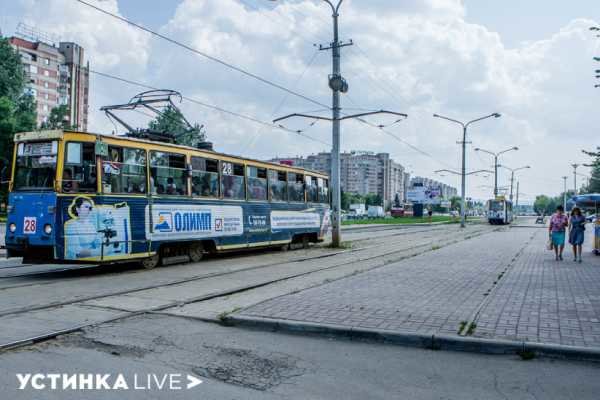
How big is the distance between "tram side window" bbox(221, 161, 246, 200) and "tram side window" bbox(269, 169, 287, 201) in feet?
5.74

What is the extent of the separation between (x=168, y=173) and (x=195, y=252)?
2.55 m

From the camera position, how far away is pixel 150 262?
13.3 metres

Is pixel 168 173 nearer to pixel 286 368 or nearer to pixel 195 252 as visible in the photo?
pixel 195 252

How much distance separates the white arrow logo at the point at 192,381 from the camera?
462 centimetres

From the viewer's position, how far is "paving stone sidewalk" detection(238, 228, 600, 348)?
6535 millimetres

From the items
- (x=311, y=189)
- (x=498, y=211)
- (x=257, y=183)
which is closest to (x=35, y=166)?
(x=257, y=183)

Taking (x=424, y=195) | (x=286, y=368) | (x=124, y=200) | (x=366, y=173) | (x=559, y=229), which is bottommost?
(x=286, y=368)

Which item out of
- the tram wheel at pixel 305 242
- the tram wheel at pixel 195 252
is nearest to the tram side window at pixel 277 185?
the tram wheel at pixel 305 242

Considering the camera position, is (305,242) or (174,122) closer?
(174,122)

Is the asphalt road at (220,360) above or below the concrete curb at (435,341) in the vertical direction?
below

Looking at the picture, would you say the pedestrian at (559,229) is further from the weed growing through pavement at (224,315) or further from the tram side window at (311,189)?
the weed growing through pavement at (224,315)

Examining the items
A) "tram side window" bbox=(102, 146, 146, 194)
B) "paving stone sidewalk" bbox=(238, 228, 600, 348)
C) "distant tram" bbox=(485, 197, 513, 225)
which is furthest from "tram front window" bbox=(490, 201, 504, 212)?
"tram side window" bbox=(102, 146, 146, 194)

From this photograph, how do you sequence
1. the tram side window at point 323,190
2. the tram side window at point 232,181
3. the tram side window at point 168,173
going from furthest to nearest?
the tram side window at point 323,190
the tram side window at point 232,181
the tram side window at point 168,173

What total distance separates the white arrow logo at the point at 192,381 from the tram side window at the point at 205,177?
32.7ft
